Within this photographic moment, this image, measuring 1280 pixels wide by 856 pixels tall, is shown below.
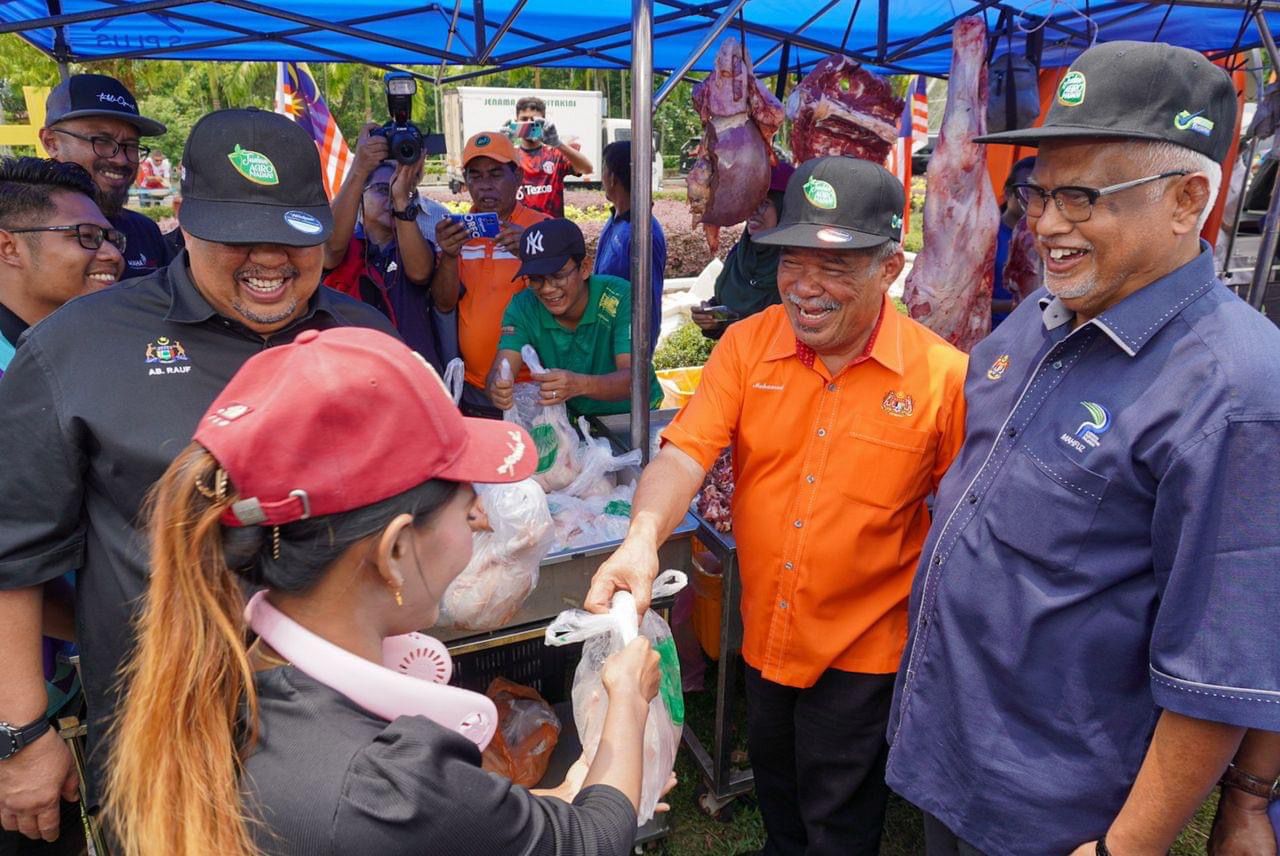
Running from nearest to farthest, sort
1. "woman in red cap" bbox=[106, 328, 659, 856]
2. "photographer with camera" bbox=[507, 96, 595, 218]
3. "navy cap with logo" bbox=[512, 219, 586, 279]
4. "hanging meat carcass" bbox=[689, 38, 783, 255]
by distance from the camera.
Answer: "woman in red cap" bbox=[106, 328, 659, 856], "hanging meat carcass" bbox=[689, 38, 783, 255], "navy cap with logo" bbox=[512, 219, 586, 279], "photographer with camera" bbox=[507, 96, 595, 218]

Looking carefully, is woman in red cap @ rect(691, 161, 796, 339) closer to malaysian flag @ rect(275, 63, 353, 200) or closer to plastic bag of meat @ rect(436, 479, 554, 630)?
plastic bag of meat @ rect(436, 479, 554, 630)

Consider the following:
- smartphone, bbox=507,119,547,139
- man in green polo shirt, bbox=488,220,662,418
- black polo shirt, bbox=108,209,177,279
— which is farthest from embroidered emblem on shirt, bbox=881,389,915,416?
smartphone, bbox=507,119,547,139

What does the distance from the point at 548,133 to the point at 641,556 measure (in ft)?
23.2

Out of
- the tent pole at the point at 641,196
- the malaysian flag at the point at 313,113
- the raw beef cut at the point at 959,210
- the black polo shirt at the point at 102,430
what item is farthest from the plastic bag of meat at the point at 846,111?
the malaysian flag at the point at 313,113

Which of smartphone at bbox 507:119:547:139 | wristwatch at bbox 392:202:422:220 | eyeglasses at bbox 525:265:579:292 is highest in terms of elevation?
smartphone at bbox 507:119:547:139

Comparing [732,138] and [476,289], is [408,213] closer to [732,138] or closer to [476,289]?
[476,289]

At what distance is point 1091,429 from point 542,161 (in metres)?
7.75

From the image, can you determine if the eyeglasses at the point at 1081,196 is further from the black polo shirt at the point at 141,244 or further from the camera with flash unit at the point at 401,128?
the black polo shirt at the point at 141,244

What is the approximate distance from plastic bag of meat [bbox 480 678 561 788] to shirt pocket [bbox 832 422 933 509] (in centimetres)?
165

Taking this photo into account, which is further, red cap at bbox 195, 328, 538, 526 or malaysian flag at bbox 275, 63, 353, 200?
malaysian flag at bbox 275, 63, 353, 200

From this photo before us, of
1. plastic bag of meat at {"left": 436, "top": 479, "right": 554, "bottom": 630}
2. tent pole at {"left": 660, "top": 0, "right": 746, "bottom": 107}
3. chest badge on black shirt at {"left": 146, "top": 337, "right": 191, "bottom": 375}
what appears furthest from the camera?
tent pole at {"left": 660, "top": 0, "right": 746, "bottom": 107}

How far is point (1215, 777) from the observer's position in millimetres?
1400

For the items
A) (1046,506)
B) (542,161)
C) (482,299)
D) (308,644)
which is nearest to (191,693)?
(308,644)

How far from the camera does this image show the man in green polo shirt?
11.1 ft
